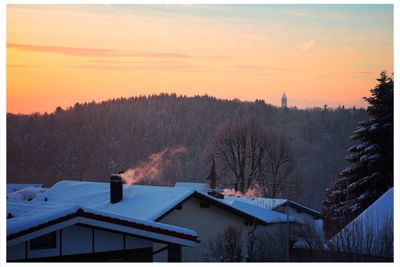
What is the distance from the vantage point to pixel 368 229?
19891 mm

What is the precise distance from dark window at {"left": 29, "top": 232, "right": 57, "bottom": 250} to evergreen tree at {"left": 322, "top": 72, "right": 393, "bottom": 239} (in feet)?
52.3

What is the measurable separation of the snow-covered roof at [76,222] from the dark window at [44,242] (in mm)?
527

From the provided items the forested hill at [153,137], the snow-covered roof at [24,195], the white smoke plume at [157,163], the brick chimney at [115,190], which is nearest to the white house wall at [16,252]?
the brick chimney at [115,190]

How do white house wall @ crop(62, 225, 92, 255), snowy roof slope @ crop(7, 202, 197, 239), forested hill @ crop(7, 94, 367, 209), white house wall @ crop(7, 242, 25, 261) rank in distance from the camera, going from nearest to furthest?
1. snowy roof slope @ crop(7, 202, 197, 239)
2. white house wall @ crop(7, 242, 25, 261)
3. white house wall @ crop(62, 225, 92, 255)
4. forested hill @ crop(7, 94, 367, 209)

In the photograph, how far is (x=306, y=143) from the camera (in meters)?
87.6

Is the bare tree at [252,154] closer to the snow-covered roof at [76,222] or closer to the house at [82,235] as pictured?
the house at [82,235]

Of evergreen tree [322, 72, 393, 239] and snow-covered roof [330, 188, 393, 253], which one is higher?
evergreen tree [322, 72, 393, 239]

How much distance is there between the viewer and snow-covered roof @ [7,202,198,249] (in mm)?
14172

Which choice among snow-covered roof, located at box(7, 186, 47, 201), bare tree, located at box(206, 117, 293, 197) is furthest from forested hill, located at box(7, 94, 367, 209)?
snow-covered roof, located at box(7, 186, 47, 201)

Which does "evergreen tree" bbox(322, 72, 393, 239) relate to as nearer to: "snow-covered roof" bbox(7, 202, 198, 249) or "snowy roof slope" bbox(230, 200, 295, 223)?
"snowy roof slope" bbox(230, 200, 295, 223)

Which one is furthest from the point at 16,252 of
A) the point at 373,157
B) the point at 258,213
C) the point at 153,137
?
the point at 153,137

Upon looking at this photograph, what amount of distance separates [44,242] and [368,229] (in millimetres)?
9537

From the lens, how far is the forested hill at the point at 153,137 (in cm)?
6800
